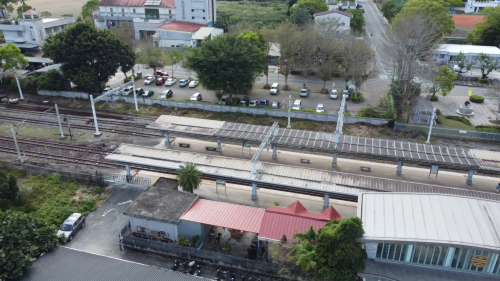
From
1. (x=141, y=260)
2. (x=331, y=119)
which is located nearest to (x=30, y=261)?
(x=141, y=260)

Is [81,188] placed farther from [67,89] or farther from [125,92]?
[67,89]

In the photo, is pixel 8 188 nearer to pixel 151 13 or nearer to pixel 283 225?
pixel 283 225

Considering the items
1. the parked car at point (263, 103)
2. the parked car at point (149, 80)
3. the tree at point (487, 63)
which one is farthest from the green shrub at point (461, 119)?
the parked car at point (149, 80)

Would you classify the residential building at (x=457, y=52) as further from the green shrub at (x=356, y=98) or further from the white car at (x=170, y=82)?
the white car at (x=170, y=82)

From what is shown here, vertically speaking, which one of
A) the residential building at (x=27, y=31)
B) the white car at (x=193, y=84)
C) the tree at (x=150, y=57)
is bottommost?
the white car at (x=193, y=84)

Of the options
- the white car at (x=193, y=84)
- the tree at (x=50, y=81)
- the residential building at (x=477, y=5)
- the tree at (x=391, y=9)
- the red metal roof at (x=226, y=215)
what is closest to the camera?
the red metal roof at (x=226, y=215)

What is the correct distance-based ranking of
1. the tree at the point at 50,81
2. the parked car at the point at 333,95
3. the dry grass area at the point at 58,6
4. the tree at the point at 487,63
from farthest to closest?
the dry grass area at the point at 58,6 → the tree at the point at 487,63 → the tree at the point at 50,81 → the parked car at the point at 333,95

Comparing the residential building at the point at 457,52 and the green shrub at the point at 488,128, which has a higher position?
the residential building at the point at 457,52
